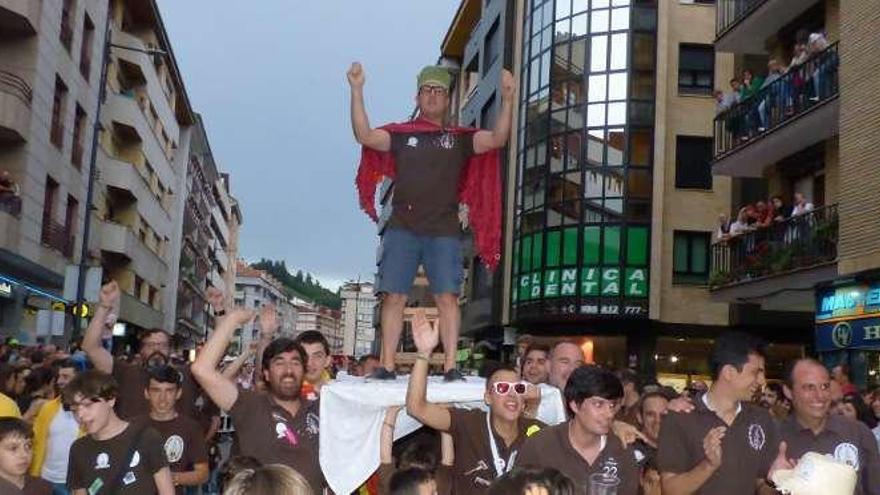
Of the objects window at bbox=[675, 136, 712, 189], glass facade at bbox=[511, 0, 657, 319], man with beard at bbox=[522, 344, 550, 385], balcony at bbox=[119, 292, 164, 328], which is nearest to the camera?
man with beard at bbox=[522, 344, 550, 385]

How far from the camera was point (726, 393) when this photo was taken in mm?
5348

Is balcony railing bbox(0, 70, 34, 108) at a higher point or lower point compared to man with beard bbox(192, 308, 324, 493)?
higher

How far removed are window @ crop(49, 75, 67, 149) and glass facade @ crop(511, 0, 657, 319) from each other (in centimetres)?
1509

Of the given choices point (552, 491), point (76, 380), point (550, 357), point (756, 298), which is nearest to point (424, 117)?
point (550, 357)

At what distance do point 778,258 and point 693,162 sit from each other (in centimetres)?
1393

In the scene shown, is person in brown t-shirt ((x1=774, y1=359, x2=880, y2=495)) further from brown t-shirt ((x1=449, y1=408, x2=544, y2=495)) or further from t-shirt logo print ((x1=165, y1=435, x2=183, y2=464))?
t-shirt logo print ((x1=165, y1=435, x2=183, y2=464))

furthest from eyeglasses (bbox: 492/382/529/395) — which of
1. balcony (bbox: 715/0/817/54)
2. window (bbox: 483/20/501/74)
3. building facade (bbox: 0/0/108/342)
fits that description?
window (bbox: 483/20/501/74)

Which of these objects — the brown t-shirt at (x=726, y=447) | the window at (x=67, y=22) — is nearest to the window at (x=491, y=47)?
the window at (x=67, y=22)

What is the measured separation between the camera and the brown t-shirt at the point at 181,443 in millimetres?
6918

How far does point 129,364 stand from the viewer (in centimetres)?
802

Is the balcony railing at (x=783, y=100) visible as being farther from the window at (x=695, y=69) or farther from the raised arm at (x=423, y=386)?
the raised arm at (x=423, y=386)

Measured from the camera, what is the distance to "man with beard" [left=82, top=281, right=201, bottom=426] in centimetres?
732

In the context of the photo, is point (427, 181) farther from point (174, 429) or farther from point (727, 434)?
point (727, 434)

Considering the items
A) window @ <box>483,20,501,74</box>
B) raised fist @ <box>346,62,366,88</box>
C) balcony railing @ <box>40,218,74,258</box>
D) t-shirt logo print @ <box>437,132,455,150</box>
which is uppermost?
window @ <box>483,20,501,74</box>
